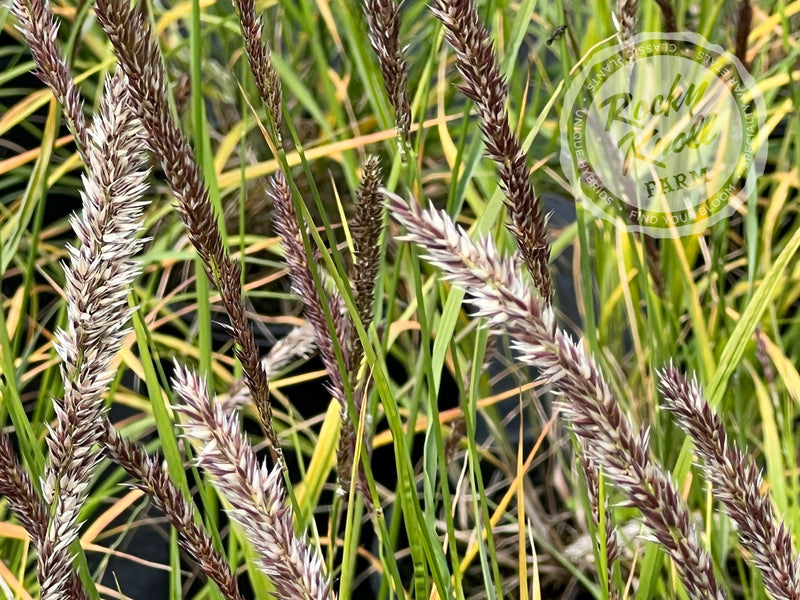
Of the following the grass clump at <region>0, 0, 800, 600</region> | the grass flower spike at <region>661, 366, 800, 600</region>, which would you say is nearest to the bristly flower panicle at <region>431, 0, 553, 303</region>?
the grass clump at <region>0, 0, 800, 600</region>

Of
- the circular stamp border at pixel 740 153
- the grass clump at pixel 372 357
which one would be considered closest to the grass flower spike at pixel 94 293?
the grass clump at pixel 372 357

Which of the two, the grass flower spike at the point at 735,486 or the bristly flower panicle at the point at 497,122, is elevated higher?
the bristly flower panicle at the point at 497,122

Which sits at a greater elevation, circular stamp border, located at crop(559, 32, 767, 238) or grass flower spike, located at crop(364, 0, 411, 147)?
grass flower spike, located at crop(364, 0, 411, 147)

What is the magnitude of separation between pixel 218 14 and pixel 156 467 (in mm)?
1456

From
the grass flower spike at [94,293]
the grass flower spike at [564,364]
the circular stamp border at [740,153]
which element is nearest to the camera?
the grass flower spike at [564,364]

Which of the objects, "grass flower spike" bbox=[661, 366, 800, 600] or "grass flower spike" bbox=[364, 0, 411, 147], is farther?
"grass flower spike" bbox=[364, 0, 411, 147]

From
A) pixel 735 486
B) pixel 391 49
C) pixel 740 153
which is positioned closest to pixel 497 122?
pixel 391 49

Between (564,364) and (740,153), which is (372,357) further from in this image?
(740,153)

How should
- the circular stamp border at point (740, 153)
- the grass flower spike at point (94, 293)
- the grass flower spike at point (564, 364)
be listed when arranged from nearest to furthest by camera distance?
the grass flower spike at point (564, 364)
the grass flower spike at point (94, 293)
the circular stamp border at point (740, 153)

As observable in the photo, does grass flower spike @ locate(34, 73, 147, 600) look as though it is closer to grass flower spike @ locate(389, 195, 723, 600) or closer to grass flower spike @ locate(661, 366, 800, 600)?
grass flower spike @ locate(389, 195, 723, 600)

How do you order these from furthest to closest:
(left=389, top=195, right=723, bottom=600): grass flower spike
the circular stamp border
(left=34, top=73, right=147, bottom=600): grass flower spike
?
the circular stamp border, (left=34, top=73, right=147, bottom=600): grass flower spike, (left=389, top=195, right=723, bottom=600): grass flower spike

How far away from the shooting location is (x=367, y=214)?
1.94 ft

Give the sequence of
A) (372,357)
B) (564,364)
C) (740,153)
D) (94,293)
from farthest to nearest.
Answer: (740,153)
(372,357)
(94,293)
(564,364)

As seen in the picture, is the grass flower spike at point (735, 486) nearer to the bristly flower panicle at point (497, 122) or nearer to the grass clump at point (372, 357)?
the grass clump at point (372, 357)
